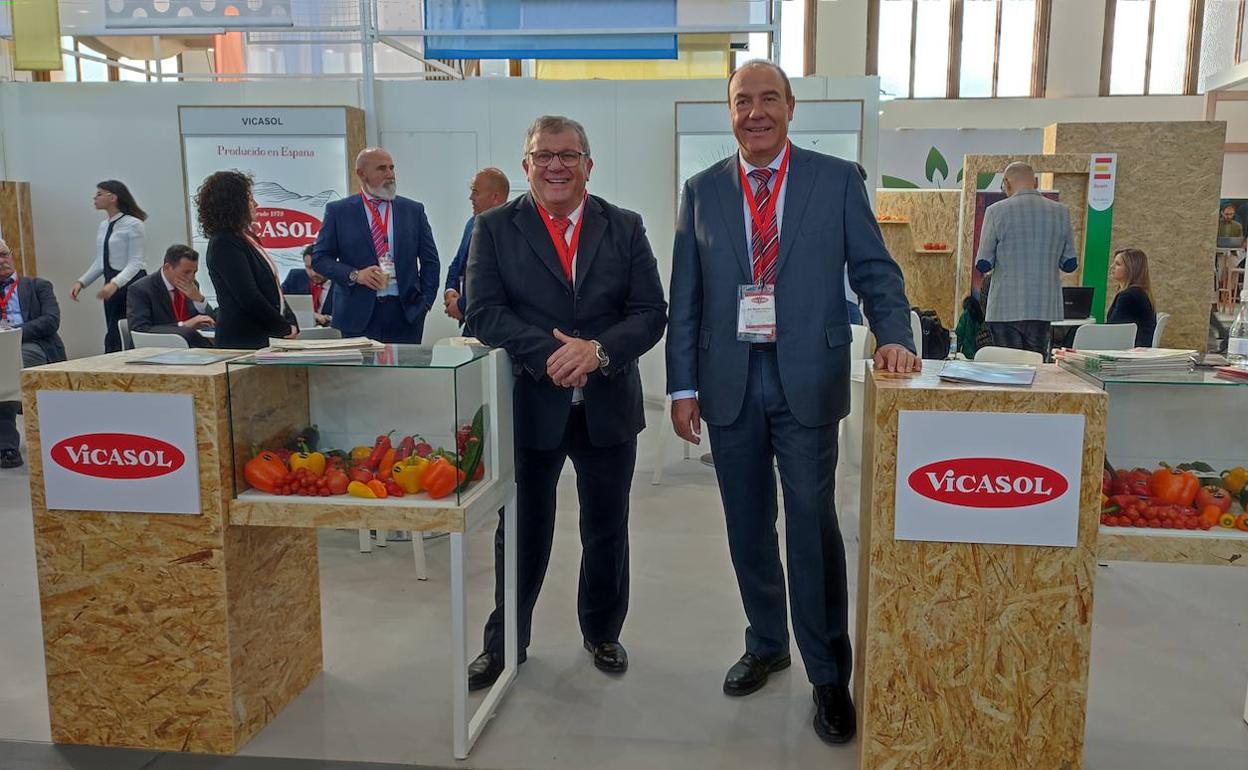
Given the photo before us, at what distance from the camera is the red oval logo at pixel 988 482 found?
2164 millimetres

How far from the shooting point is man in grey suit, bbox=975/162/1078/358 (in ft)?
19.3

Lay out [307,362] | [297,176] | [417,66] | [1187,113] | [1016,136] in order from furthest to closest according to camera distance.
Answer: [1187,113], [1016,136], [417,66], [297,176], [307,362]

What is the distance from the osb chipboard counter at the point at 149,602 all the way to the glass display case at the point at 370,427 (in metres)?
0.09

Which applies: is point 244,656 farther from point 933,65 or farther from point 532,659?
point 933,65

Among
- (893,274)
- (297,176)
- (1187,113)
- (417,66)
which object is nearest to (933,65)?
(1187,113)

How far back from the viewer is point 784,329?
2.53 meters

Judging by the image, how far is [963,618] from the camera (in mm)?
2246

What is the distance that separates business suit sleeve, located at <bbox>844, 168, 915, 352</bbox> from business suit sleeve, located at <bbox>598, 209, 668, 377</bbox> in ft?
1.84

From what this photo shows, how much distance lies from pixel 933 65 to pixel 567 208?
48.3 feet

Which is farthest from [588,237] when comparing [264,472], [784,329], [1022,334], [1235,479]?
[1022,334]

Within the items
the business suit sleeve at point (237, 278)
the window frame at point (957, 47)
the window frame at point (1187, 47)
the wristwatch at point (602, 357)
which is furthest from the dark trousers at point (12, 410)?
the window frame at point (1187, 47)

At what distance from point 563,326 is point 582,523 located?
0.64 metres

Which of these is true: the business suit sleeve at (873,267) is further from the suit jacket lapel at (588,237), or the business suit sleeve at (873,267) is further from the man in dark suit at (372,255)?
the man in dark suit at (372,255)

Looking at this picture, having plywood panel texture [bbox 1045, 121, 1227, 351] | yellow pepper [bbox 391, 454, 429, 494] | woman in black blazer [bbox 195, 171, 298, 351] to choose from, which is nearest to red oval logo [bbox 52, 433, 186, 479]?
yellow pepper [bbox 391, 454, 429, 494]
